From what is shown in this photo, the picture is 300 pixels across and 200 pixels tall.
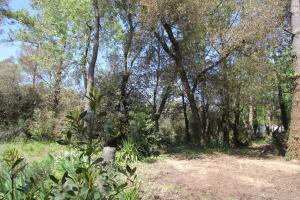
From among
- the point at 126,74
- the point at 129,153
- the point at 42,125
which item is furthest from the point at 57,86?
the point at 129,153

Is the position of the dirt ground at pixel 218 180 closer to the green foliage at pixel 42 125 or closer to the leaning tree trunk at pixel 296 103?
the leaning tree trunk at pixel 296 103

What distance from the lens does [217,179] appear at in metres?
7.20

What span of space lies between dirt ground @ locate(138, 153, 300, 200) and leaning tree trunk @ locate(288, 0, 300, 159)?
1046 mm

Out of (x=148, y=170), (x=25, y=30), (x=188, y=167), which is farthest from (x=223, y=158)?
(x=25, y=30)

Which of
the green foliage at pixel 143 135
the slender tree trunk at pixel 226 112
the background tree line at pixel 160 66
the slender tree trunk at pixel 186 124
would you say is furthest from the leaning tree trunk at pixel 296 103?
the slender tree trunk at pixel 186 124

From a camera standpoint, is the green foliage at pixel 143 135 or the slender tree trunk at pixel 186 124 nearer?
the green foliage at pixel 143 135

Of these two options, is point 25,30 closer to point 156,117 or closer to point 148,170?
point 156,117

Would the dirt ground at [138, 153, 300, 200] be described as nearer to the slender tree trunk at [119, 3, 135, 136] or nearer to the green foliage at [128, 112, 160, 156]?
the green foliage at [128, 112, 160, 156]

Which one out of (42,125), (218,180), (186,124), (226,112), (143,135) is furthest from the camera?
(186,124)

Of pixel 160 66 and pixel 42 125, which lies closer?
pixel 42 125

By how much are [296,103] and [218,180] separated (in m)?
5.52

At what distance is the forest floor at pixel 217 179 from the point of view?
6.05m

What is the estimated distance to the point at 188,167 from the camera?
28.5ft

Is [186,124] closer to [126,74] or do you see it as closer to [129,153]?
[126,74]
